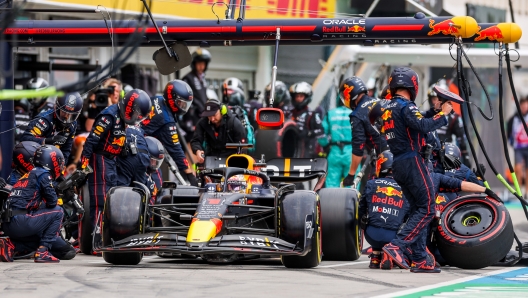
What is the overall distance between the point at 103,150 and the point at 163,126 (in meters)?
1.41

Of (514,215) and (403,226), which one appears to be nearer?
(403,226)

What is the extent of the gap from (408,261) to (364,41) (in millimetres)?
3371

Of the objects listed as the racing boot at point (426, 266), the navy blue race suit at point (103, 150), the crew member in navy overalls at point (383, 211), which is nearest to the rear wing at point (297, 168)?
the crew member in navy overalls at point (383, 211)

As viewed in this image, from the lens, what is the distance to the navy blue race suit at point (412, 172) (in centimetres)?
1026

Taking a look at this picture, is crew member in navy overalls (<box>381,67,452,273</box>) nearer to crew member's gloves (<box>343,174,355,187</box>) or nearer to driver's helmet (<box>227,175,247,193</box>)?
driver's helmet (<box>227,175,247,193</box>)

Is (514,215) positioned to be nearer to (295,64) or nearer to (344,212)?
(295,64)

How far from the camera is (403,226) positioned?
10.4 m

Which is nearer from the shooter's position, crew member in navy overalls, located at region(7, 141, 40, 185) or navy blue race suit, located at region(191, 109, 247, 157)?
crew member in navy overalls, located at region(7, 141, 40, 185)

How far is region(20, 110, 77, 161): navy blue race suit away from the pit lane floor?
7.62 ft

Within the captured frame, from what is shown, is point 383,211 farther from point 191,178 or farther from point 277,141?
point 277,141

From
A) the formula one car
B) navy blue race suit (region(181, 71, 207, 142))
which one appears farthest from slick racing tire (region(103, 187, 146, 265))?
navy blue race suit (region(181, 71, 207, 142))

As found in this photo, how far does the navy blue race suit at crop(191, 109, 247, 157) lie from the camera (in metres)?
14.3

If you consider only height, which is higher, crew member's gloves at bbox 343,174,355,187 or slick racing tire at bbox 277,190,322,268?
crew member's gloves at bbox 343,174,355,187

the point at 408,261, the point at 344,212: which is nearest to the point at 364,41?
the point at 344,212
